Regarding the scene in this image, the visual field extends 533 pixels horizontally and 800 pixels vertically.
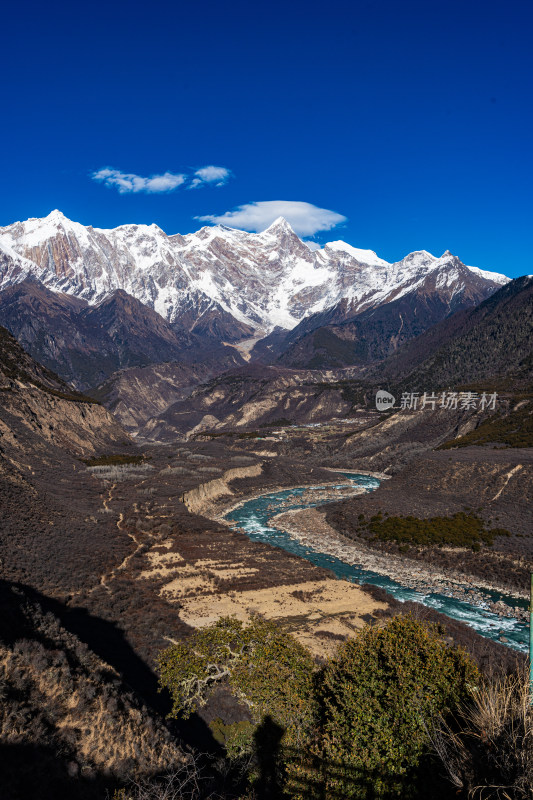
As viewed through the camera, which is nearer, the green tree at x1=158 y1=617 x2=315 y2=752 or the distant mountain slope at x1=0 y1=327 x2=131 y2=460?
the green tree at x1=158 y1=617 x2=315 y2=752

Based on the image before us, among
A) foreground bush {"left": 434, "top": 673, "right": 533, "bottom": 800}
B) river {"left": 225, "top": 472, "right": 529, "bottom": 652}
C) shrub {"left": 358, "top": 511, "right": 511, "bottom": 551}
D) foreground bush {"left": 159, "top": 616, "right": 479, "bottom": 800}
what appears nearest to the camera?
foreground bush {"left": 434, "top": 673, "right": 533, "bottom": 800}

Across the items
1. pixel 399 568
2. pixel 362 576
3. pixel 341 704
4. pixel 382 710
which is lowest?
pixel 362 576

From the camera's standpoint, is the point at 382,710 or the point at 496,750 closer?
the point at 496,750

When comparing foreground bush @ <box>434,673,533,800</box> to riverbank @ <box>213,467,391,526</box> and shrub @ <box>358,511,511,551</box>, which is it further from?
riverbank @ <box>213,467,391,526</box>

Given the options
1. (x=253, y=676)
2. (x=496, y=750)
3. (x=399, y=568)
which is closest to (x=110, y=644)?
(x=253, y=676)

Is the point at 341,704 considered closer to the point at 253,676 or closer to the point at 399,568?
the point at 253,676

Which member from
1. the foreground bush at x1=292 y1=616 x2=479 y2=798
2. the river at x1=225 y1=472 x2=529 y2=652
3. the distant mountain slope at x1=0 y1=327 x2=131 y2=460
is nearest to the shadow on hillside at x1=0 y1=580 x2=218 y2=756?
the foreground bush at x1=292 y1=616 x2=479 y2=798

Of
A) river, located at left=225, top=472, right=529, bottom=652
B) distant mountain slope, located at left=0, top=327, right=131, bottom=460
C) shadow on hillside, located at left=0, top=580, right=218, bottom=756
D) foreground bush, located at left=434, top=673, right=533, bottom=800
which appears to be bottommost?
river, located at left=225, top=472, right=529, bottom=652
